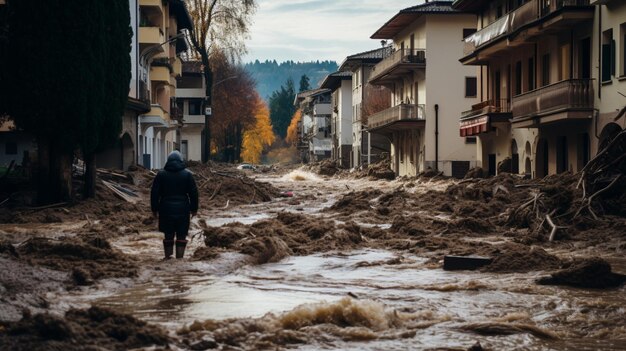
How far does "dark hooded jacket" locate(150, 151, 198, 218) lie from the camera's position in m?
15.3

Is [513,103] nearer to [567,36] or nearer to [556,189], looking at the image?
[567,36]

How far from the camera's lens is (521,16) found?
36969 mm

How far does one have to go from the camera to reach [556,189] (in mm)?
23141

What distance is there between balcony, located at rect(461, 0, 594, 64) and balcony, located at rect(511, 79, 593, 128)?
205 centimetres

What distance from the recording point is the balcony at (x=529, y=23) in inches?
1267

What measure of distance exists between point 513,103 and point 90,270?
89.1 feet

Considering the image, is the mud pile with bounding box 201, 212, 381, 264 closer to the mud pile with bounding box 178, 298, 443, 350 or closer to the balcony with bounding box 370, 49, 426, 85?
the mud pile with bounding box 178, 298, 443, 350

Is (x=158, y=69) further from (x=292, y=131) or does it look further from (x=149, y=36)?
(x=292, y=131)

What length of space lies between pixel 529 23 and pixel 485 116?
326 inches

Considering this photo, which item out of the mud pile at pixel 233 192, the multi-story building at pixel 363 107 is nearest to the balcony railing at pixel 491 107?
the mud pile at pixel 233 192

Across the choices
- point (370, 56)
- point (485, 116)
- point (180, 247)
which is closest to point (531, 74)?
point (485, 116)

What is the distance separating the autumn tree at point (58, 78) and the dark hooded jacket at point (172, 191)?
11.9 m

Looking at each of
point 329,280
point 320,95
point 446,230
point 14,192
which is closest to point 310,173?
point 320,95

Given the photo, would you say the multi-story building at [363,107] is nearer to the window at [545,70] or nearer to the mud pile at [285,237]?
the window at [545,70]
